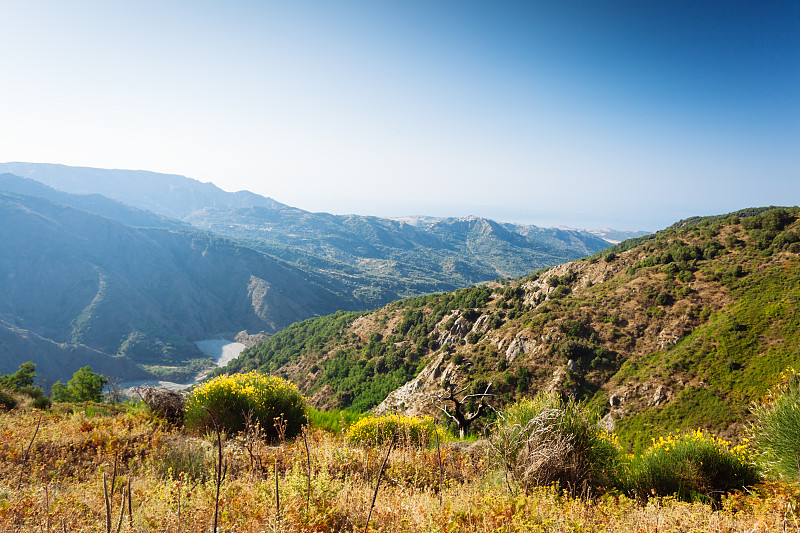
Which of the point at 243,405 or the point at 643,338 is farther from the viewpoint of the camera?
the point at 643,338

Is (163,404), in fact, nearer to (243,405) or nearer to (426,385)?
(243,405)

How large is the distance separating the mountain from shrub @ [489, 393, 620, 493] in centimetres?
13602

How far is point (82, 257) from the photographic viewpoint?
161 meters

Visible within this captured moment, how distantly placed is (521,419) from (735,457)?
14.3 ft

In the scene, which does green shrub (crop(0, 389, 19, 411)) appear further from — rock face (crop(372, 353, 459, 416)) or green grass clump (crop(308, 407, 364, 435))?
rock face (crop(372, 353, 459, 416))

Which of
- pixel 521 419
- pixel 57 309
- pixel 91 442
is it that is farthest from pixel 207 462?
pixel 57 309

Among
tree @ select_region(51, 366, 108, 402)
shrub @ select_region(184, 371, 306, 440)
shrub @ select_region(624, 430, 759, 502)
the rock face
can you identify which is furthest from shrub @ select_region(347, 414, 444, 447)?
tree @ select_region(51, 366, 108, 402)

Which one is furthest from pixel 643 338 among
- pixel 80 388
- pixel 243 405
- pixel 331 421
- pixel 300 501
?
pixel 80 388

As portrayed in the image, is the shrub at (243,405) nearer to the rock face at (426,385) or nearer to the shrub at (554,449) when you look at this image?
Answer: the shrub at (554,449)

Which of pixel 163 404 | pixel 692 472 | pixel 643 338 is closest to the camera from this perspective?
pixel 692 472

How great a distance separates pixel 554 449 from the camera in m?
6.05

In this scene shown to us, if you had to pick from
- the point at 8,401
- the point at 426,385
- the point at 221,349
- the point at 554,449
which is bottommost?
the point at 221,349

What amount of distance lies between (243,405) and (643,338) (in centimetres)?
3624

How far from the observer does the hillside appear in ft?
80.0
